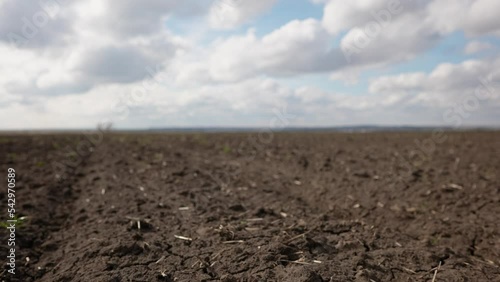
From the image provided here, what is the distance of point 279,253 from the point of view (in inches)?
181

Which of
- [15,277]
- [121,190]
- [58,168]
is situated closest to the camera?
[15,277]

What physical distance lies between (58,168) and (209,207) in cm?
744

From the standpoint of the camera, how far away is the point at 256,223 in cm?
592

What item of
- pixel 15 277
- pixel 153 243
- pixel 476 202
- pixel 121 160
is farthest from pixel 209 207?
pixel 121 160

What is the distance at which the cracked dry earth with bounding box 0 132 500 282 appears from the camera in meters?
4.44

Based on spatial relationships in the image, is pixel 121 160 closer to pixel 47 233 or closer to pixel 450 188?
pixel 47 233

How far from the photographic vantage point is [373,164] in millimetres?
12906

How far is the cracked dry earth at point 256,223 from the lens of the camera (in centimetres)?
444

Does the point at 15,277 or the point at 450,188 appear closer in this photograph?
the point at 15,277

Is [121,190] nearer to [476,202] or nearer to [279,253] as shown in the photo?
[279,253]

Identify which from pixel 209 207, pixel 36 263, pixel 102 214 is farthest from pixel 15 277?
pixel 209 207

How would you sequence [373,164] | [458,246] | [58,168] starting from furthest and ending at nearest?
[373,164] < [58,168] < [458,246]

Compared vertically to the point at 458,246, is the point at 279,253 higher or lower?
higher

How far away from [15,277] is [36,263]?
1.35ft
